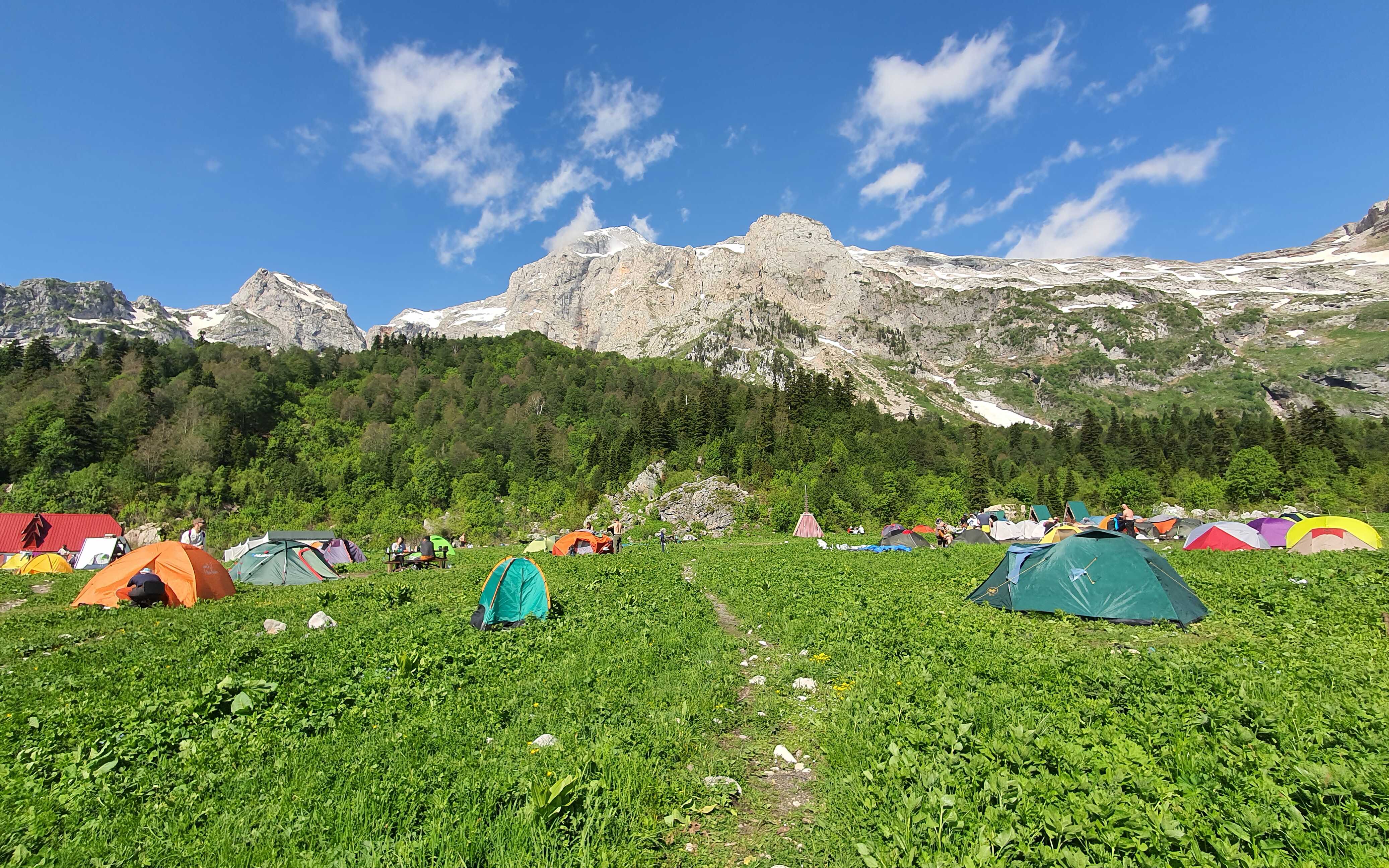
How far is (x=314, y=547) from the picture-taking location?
23562 mm

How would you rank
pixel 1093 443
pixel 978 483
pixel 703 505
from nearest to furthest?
pixel 703 505 → pixel 978 483 → pixel 1093 443

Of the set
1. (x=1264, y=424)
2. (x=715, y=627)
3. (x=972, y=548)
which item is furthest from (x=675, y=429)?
(x=1264, y=424)

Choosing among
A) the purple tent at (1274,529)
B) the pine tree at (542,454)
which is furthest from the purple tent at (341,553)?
the pine tree at (542,454)

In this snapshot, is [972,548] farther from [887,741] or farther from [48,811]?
[48,811]

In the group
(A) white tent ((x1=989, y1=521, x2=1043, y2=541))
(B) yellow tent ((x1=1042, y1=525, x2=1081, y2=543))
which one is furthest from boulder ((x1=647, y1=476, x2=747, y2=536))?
(B) yellow tent ((x1=1042, y1=525, x2=1081, y2=543))

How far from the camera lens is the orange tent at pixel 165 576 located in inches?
584

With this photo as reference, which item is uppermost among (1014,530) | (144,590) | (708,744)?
(144,590)

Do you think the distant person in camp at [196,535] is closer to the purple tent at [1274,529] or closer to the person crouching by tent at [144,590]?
the person crouching by tent at [144,590]

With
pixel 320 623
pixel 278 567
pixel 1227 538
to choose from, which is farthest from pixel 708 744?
pixel 1227 538

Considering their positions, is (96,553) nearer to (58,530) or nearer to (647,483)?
(58,530)

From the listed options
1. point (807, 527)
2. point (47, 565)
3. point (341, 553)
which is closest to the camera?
point (47, 565)

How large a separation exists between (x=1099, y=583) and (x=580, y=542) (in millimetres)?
26849

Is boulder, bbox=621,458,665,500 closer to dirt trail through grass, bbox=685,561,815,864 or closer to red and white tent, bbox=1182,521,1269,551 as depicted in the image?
red and white tent, bbox=1182,521,1269,551

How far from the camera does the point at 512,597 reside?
12.7 m
